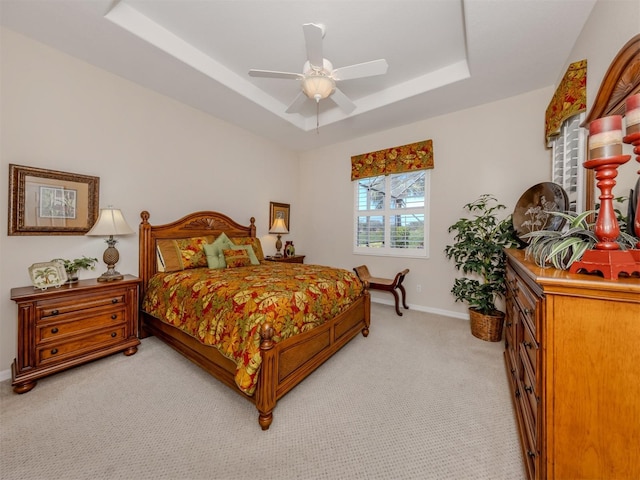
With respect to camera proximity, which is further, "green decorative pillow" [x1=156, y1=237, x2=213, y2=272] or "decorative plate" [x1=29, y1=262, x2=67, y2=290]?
"green decorative pillow" [x1=156, y1=237, x2=213, y2=272]

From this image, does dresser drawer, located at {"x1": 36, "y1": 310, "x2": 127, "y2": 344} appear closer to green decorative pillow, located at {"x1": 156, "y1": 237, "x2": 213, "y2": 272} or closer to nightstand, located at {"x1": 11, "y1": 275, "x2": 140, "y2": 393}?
nightstand, located at {"x1": 11, "y1": 275, "x2": 140, "y2": 393}

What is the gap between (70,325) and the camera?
2.14 m

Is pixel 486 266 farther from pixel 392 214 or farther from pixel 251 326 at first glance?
pixel 251 326

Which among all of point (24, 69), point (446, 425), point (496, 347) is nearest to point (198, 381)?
point (446, 425)

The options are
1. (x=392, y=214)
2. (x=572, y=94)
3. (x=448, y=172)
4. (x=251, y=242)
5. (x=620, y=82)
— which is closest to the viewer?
(x=620, y=82)

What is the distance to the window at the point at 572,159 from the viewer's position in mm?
2049

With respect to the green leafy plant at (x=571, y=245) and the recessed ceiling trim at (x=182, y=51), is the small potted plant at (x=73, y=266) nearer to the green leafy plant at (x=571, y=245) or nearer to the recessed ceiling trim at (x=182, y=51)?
the recessed ceiling trim at (x=182, y=51)

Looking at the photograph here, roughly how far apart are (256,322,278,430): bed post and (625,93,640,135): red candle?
193 centimetres

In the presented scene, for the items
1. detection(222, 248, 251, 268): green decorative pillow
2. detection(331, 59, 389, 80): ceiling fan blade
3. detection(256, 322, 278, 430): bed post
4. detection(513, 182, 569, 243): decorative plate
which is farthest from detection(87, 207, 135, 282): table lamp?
detection(513, 182, 569, 243): decorative plate

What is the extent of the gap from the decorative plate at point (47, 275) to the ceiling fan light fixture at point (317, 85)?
8.95 ft

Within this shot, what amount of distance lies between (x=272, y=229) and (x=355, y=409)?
3.22 meters

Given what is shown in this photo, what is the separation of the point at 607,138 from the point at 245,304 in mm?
2064

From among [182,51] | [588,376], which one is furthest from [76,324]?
[588,376]

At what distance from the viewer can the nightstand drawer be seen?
2.02 metres
